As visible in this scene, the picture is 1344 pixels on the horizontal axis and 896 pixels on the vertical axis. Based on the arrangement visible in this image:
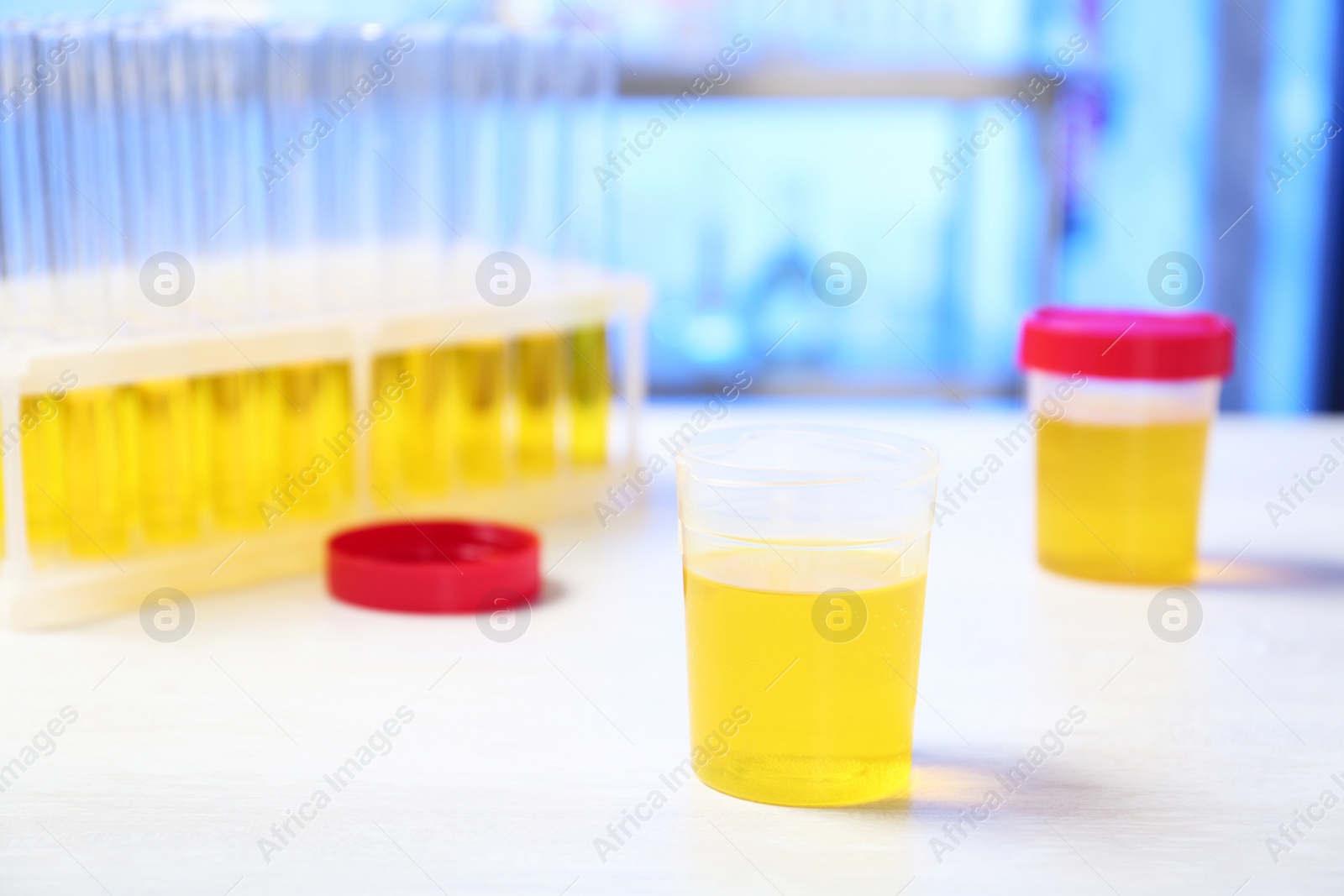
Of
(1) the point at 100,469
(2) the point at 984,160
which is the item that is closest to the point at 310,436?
(1) the point at 100,469

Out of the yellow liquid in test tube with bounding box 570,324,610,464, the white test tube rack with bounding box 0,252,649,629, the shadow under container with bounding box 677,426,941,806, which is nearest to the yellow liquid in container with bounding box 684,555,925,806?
the shadow under container with bounding box 677,426,941,806

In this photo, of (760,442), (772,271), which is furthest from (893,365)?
(760,442)

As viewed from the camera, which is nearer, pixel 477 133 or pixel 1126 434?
pixel 1126 434

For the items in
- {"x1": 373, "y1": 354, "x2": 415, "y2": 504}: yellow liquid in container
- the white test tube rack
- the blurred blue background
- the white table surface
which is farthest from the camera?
the blurred blue background

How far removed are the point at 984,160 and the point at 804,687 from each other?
2.77m

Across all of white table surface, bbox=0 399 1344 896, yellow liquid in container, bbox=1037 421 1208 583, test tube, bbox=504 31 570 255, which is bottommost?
white table surface, bbox=0 399 1344 896

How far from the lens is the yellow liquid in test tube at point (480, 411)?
1.38 meters

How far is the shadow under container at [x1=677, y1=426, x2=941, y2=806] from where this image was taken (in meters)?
0.78

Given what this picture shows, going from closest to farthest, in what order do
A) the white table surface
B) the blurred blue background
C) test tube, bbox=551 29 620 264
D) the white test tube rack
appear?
the white table surface
the white test tube rack
test tube, bbox=551 29 620 264
the blurred blue background

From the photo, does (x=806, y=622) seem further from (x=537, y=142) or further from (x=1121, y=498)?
(x=537, y=142)

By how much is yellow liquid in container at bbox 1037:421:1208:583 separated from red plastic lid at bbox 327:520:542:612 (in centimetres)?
45

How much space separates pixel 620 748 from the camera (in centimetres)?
87

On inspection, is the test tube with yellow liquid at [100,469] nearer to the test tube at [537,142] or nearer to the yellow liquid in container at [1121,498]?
the test tube at [537,142]

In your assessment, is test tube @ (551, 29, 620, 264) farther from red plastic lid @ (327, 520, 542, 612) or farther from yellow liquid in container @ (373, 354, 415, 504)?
red plastic lid @ (327, 520, 542, 612)
